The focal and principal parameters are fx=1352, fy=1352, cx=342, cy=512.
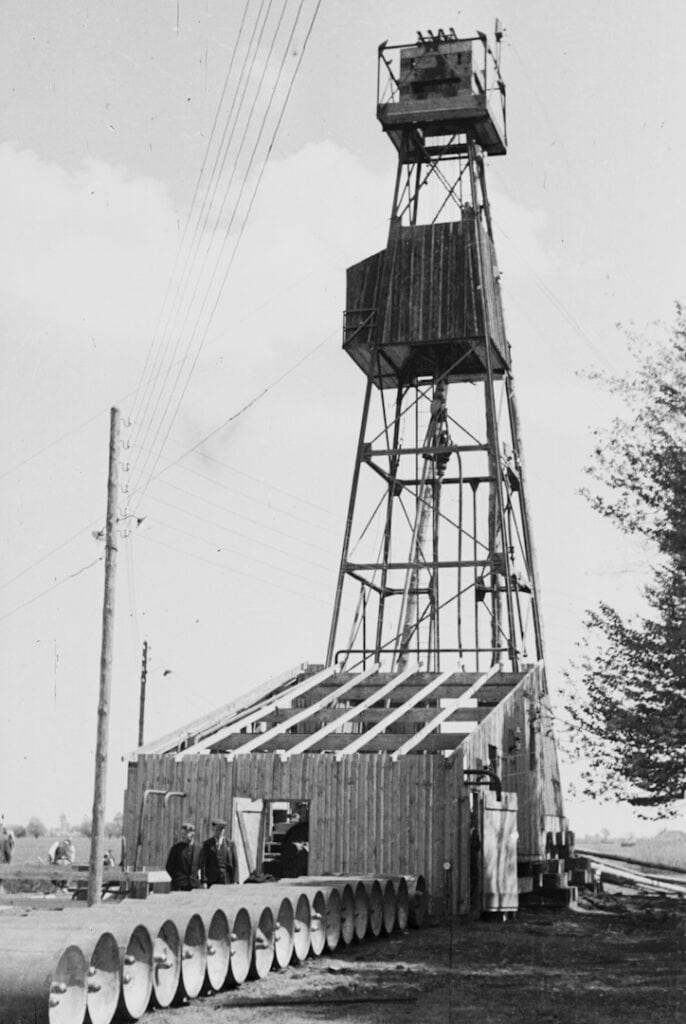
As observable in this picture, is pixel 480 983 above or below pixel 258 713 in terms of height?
below

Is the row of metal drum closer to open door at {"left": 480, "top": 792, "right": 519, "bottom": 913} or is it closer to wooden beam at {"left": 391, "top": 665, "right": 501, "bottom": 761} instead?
open door at {"left": 480, "top": 792, "right": 519, "bottom": 913}

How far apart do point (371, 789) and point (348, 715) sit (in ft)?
9.77

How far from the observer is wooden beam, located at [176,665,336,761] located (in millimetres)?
26484

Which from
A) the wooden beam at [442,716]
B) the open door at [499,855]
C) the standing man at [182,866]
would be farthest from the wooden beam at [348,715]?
the standing man at [182,866]

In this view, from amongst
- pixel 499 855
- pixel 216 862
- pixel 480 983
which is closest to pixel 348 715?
pixel 499 855

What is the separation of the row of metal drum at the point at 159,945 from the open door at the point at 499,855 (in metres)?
4.92

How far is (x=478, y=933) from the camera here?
21.1 m

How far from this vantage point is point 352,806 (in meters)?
24.1

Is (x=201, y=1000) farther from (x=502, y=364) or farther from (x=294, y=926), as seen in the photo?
(x=502, y=364)

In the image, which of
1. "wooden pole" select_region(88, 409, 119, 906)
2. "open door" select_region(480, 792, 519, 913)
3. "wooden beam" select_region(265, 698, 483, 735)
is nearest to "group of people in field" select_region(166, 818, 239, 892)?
"wooden pole" select_region(88, 409, 119, 906)

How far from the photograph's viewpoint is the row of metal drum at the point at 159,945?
36.8 ft

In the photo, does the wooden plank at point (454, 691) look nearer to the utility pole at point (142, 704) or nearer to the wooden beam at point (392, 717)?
A: the wooden beam at point (392, 717)

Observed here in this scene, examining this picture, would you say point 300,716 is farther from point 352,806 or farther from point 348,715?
point 352,806

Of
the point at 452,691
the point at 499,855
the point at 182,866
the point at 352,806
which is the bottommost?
the point at 182,866
